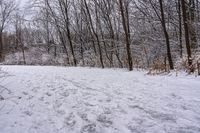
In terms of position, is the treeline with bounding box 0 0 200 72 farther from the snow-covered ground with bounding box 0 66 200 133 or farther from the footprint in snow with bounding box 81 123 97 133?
the footprint in snow with bounding box 81 123 97 133

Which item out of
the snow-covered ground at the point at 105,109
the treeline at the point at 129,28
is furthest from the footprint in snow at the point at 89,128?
the treeline at the point at 129,28

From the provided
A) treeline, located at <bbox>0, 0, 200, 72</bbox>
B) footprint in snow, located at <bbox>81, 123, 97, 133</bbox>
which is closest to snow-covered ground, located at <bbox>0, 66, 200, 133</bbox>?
footprint in snow, located at <bbox>81, 123, 97, 133</bbox>

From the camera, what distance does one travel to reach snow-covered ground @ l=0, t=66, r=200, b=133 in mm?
4191

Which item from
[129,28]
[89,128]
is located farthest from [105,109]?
[129,28]

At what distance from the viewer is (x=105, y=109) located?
5.21m

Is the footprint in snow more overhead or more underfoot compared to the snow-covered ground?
more underfoot

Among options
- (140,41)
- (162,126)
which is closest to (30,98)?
(162,126)

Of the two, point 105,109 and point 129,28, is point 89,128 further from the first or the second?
point 129,28

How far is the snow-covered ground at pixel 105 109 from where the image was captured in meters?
4.19

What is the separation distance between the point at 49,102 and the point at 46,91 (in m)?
1.41

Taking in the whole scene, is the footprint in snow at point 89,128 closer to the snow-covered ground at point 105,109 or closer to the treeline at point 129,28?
the snow-covered ground at point 105,109

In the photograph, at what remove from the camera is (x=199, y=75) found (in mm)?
8289

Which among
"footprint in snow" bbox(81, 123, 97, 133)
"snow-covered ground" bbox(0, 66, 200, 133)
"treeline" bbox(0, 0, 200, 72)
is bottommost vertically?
"footprint in snow" bbox(81, 123, 97, 133)

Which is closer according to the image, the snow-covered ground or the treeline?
the snow-covered ground
